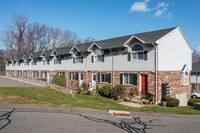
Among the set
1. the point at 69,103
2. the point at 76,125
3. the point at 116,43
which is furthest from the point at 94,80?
the point at 76,125

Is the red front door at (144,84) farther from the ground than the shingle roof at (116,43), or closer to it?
closer to it

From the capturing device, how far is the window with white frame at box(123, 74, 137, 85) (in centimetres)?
1595

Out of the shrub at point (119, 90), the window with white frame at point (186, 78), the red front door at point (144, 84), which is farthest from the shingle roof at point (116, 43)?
the window with white frame at point (186, 78)

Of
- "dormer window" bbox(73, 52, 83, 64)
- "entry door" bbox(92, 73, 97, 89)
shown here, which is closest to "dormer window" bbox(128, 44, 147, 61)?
"entry door" bbox(92, 73, 97, 89)

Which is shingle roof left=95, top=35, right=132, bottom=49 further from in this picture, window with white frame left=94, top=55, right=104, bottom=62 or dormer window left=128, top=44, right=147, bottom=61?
dormer window left=128, top=44, right=147, bottom=61

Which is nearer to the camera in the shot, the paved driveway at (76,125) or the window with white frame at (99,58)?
the paved driveway at (76,125)

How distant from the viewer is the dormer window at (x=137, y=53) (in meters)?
15.3

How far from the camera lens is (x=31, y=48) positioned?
54188 mm

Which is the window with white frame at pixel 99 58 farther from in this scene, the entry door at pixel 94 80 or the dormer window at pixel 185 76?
the dormer window at pixel 185 76

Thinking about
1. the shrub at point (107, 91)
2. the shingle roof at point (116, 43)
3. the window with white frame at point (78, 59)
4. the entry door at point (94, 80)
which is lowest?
the shrub at point (107, 91)

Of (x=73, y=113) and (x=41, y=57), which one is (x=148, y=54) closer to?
(x=73, y=113)

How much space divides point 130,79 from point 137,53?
289 centimetres

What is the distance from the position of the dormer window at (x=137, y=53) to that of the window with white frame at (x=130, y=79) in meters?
1.81

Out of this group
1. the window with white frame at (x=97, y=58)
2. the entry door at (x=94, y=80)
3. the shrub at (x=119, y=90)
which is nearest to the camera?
the shrub at (x=119, y=90)
